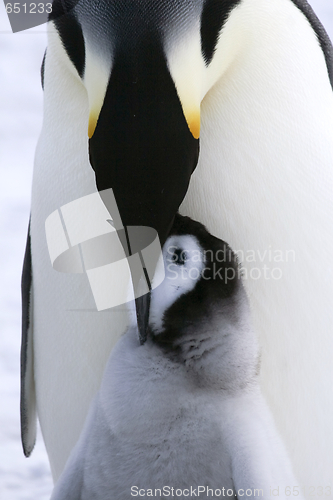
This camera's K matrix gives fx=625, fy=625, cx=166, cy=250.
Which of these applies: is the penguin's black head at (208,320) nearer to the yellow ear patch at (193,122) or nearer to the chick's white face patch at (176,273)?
the chick's white face patch at (176,273)

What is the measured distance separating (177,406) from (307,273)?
34 cm

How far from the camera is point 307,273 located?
3.74ft

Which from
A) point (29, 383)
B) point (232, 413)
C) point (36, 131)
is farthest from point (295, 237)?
point (36, 131)

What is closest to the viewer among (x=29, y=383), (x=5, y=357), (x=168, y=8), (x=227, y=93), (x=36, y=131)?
(x=168, y=8)

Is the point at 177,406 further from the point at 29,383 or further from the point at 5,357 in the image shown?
the point at 5,357

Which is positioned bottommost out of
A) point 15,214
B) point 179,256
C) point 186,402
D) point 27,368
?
point 15,214

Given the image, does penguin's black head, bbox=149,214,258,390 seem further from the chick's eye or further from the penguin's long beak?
the penguin's long beak

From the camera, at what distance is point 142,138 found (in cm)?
87

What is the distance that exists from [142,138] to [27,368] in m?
0.79

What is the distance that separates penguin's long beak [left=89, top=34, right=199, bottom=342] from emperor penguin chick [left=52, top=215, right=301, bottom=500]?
0.37 ft

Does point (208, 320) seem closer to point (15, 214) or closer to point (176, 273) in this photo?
point (176, 273)

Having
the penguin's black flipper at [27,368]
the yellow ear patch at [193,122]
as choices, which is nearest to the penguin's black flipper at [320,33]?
the yellow ear patch at [193,122]

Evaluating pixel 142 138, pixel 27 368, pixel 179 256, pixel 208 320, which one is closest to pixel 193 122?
pixel 142 138

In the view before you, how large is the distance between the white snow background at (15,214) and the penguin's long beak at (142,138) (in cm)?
37
